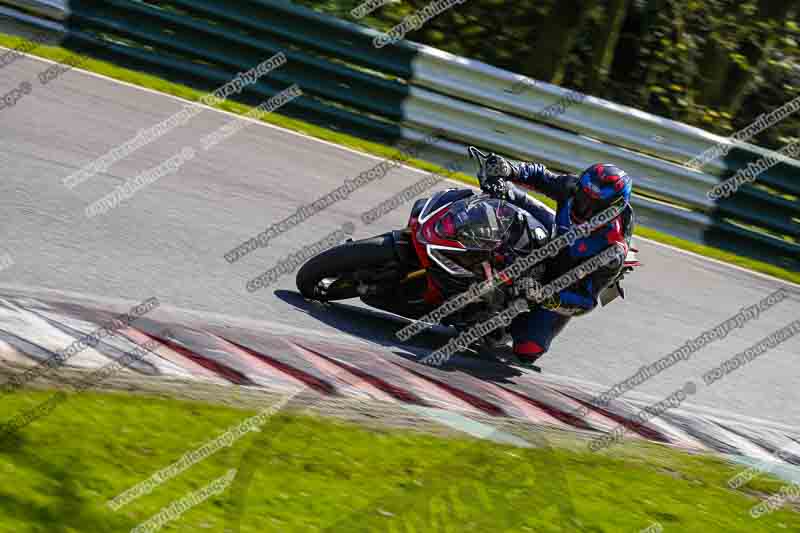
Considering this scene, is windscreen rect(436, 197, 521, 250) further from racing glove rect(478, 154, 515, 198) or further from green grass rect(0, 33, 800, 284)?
green grass rect(0, 33, 800, 284)

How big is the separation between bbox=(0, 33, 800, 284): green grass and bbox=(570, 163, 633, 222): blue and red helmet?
4.59 m

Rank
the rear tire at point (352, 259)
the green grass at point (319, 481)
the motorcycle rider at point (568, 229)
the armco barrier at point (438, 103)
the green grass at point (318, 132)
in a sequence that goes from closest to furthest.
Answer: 1. the green grass at point (319, 481)
2. the rear tire at point (352, 259)
3. the motorcycle rider at point (568, 229)
4. the green grass at point (318, 132)
5. the armco barrier at point (438, 103)

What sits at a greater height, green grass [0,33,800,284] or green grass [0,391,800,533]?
green grass [0,391,800,533]

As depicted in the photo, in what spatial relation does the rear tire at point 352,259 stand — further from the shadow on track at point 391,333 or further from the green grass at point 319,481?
the green grass at point 319,481

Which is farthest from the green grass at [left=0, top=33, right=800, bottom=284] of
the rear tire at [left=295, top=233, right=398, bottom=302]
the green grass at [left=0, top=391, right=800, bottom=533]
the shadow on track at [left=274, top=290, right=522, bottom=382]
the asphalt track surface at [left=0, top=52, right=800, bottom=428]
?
the green grass at [left=0, top=391, right=800, bottom=533]

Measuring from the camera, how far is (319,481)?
470 centimetres

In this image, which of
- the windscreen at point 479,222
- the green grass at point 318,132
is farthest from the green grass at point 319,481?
the green grass at point 318,132

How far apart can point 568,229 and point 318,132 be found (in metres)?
4.95

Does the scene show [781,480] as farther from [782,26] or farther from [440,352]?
[782,26]

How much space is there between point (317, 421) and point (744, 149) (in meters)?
8.10

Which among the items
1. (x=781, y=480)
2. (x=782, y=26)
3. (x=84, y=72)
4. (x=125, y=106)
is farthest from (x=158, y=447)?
(x=782, y=26)

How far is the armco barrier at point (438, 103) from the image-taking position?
1162 centimetres

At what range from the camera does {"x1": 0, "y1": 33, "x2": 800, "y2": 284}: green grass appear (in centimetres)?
1103

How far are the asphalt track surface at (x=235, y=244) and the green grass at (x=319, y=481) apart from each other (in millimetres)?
1501
